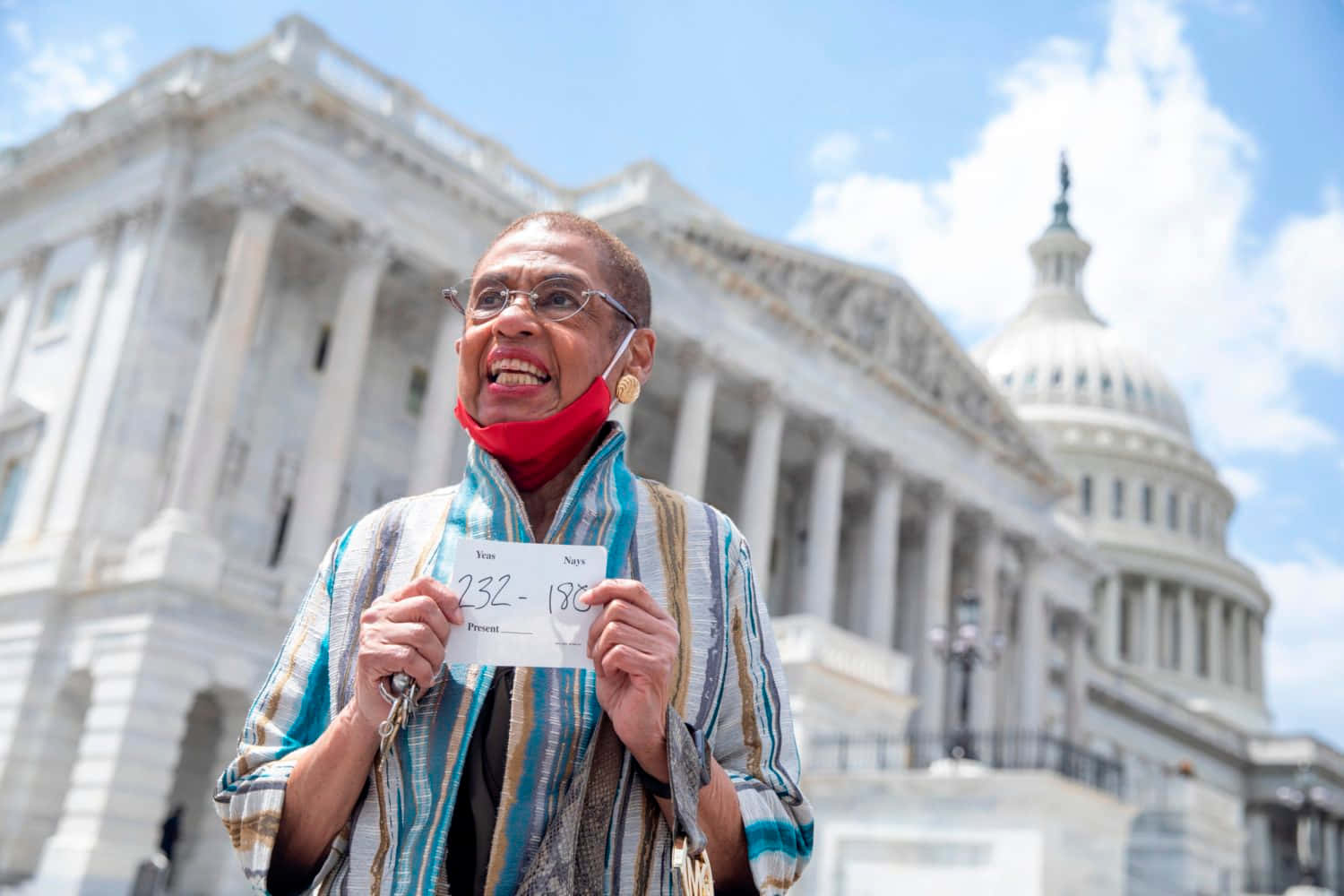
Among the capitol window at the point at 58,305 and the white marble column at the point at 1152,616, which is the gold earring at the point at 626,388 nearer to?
the capitol window at the point at 58,305

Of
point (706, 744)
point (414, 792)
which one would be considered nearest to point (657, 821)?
point (706, 744)

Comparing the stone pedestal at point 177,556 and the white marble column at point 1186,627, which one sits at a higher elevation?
the white marble column at point 1186,627

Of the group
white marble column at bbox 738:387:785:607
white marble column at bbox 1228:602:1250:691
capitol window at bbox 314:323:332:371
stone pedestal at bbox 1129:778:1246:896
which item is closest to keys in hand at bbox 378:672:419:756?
stone pedestal at bbox 1129:778:1246:896

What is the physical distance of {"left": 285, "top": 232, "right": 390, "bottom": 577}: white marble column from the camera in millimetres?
26656

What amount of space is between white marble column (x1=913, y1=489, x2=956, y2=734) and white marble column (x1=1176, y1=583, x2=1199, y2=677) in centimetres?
5159

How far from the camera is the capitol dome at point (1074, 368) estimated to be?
94.6 metres

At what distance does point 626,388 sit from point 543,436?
1.10ft

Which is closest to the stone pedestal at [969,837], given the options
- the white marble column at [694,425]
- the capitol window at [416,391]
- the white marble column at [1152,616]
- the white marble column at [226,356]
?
the white marble column at [226,356]

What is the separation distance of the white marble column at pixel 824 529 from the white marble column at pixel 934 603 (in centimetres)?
443

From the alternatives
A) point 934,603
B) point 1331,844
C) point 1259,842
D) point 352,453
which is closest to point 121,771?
point 352,453

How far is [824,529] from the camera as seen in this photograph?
36.5 meters

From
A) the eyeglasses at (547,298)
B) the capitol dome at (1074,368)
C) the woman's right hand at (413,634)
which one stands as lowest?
the woman's right hand at (413,634)

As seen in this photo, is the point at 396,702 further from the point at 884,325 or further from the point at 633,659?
the point at 884,325

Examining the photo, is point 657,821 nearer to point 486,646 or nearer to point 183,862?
point 486,646
